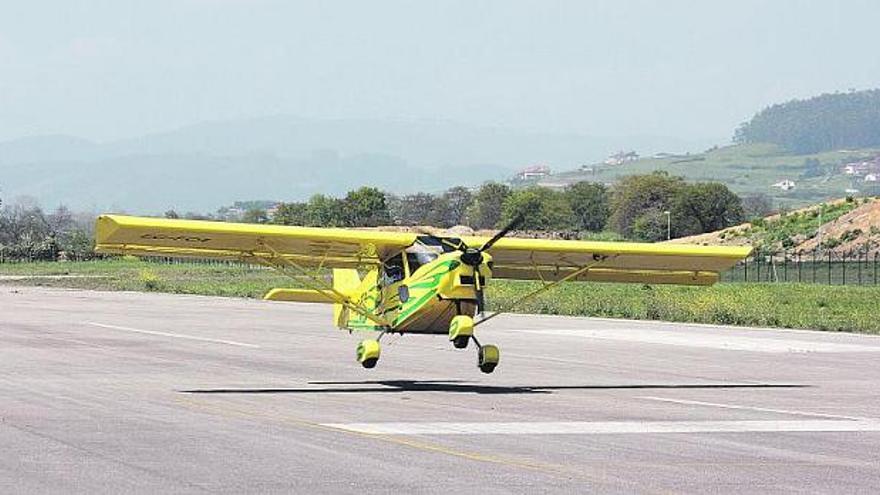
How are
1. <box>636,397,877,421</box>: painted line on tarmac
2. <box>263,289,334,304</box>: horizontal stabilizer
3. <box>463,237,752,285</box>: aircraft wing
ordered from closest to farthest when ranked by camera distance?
<box>636,397,877,421</box>: painted line on tarmac, <box>463,237,752,285</box>: aircraft wing, <box>263,289,334,304</box>: horizontal stabilizer

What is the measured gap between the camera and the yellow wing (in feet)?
71.3

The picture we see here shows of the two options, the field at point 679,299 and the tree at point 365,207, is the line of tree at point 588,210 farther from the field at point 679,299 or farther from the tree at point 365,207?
the field at point 679,299

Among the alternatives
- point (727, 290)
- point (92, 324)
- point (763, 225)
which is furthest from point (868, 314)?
point (763, 225)

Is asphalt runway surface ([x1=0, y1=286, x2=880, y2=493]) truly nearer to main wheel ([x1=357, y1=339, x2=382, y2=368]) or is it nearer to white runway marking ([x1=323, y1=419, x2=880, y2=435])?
white runway marking ([x1=323, y1=419, x2=880, y2=435])

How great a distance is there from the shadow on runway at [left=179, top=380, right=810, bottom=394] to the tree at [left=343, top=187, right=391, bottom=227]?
11915 centimetres

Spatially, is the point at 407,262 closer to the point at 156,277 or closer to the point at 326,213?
the point at 156,277

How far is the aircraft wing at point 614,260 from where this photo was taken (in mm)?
24656

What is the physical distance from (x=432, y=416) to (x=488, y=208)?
509 feet

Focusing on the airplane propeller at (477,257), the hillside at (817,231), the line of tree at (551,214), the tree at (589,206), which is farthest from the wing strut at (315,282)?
the tree at (589,206)

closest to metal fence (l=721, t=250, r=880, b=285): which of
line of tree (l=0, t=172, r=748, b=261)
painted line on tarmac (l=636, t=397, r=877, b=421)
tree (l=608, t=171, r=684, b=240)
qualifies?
line of tree (l=0, t=172, r=748, b=261)

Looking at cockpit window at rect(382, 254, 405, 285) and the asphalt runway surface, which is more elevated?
cockpit window at rect(382, 254, 405, 285)

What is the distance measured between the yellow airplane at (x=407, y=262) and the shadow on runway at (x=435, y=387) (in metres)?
0.63

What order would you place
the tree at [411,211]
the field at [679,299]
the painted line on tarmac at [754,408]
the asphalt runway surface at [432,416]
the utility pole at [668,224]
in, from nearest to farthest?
1. the asphalt runway surface at [432,416]
2. the painted line on tarmac at [754,408]
3. the field at [679,299]
4. the utility pole at [668,224]
5. the tree at [411,211]

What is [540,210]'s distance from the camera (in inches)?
5674
